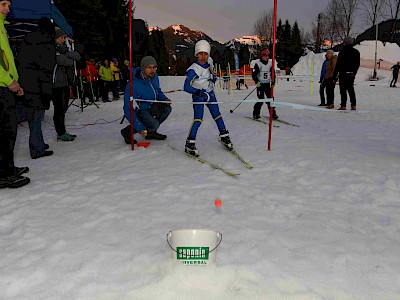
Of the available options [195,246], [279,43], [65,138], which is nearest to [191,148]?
[65,138]

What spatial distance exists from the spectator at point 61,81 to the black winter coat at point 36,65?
0.83 metres

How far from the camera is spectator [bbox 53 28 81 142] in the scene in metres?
5.80

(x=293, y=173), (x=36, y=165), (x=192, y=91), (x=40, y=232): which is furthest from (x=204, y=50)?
(x=40, y=232)

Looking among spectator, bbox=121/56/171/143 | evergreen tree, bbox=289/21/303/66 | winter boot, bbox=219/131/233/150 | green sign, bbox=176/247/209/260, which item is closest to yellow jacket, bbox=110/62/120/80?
spectator, bbox=121/56/171/143

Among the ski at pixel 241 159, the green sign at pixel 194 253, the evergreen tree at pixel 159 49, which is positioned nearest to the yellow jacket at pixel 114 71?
the ski at pixel 241 159

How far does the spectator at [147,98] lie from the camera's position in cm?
561

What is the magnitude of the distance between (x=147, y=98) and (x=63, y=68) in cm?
161

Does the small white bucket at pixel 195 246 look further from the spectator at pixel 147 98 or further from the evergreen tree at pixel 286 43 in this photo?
the evergreen tree at pixel 286 43

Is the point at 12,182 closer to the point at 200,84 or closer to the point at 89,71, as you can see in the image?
the point at 200,84

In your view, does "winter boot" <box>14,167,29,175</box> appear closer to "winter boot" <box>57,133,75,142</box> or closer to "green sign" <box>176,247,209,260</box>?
"winter boot" <box>57,133,75,142</box>

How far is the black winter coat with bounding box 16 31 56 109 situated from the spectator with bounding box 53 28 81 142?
0.83m

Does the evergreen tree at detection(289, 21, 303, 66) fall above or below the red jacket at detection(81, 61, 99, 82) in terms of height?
above

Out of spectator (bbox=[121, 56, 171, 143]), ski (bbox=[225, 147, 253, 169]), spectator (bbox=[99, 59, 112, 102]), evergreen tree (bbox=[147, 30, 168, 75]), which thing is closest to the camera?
ski (bbox=[225, 147, 253, 169])

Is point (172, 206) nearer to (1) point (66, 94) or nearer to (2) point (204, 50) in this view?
(2) point (204, 50)
